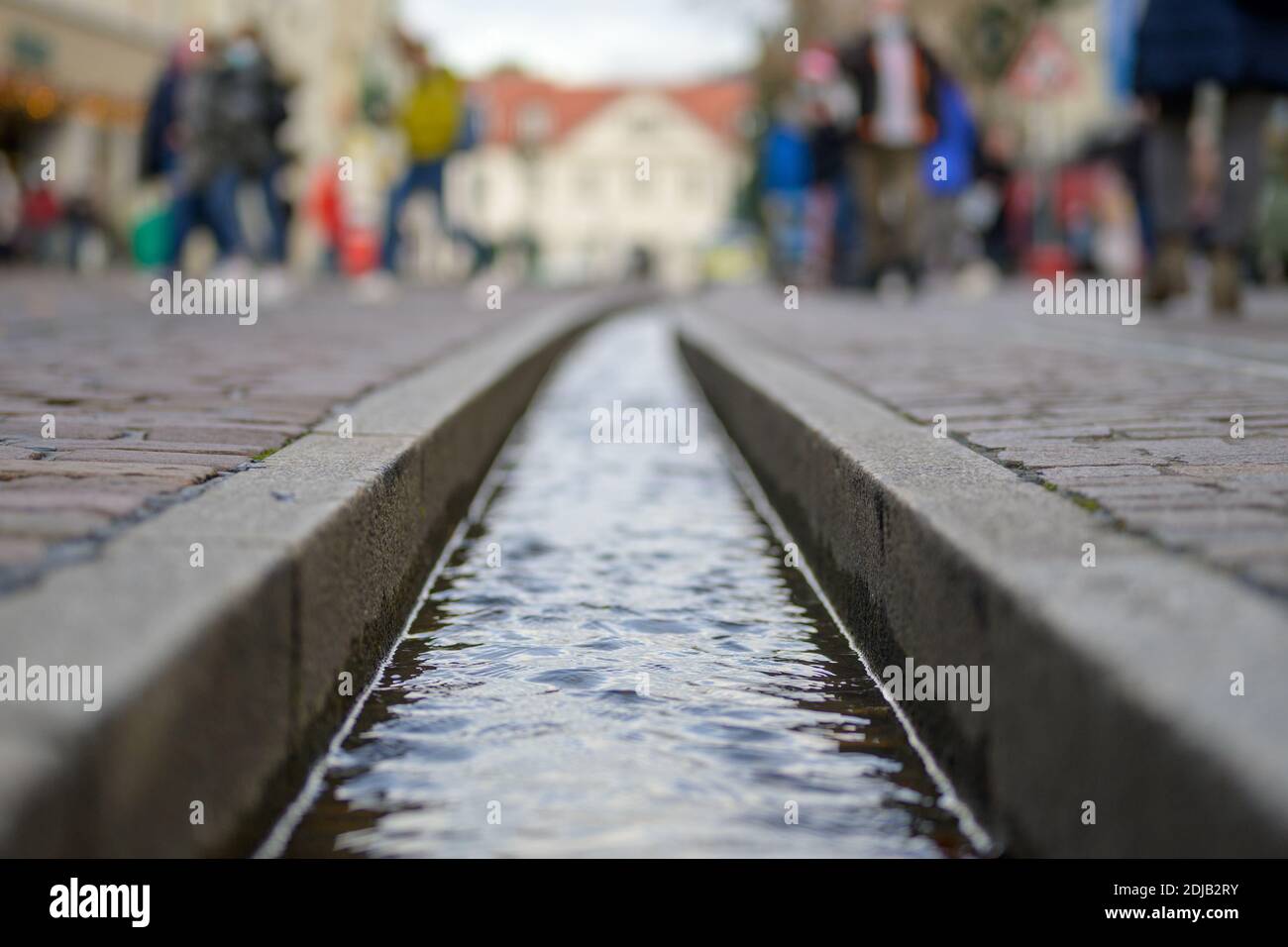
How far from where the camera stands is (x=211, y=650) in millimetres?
2293

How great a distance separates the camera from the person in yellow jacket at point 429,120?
692 inches

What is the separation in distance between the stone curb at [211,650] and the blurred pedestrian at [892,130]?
1131 centimetres

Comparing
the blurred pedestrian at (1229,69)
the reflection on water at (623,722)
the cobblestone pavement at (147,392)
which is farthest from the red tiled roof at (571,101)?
the reflection on water at (623,722)

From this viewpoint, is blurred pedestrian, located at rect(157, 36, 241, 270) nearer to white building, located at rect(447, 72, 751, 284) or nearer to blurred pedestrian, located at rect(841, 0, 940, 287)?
blurred pedestrian, located at rect(841, 0, 940, 287)

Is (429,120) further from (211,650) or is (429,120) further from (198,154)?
(211,650)

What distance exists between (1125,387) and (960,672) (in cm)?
362

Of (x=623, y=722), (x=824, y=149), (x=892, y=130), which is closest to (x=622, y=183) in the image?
(x=824, y=149)

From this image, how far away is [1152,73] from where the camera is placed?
1013 cm

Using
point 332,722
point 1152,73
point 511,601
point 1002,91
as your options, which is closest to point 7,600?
point 332,722

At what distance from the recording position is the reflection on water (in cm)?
265

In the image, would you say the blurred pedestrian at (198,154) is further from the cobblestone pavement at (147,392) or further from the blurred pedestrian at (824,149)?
the blurred pedestrian at (824,149)

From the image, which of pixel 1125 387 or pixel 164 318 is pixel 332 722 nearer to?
pixel 1125 387

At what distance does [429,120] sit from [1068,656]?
16003 millimetres

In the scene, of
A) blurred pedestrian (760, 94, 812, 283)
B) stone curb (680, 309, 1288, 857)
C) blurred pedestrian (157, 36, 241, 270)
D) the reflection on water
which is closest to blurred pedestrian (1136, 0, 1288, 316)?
the reflection on water
